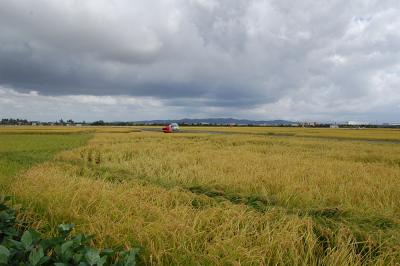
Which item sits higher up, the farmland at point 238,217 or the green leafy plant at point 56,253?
the green leafy plant at point 56,253

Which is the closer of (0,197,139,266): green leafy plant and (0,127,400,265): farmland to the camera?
(0,197,139,266): green leafy plant

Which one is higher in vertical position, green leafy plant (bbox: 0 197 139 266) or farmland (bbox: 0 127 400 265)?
green leafy plant (bbox: 0 197 139 266)

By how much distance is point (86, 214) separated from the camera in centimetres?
→ 501

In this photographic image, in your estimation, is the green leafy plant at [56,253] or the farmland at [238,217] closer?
the green leafy plant at [56,253]

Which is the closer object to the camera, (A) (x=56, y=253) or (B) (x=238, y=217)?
(A) (x=56, y=253)

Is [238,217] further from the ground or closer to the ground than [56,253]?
closer to the ground

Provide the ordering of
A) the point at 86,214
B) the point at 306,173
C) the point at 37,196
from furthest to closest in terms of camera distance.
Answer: the point at 306,173, the point at 37,196, the point at 86,214

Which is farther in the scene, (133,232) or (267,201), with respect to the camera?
(267,201)

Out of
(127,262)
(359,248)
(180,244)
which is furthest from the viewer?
(359,248)

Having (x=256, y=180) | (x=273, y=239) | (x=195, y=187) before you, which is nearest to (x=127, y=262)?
(x=273, y=239)

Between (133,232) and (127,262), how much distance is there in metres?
1.60

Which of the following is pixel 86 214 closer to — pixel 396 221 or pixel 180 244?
pixel 180 244

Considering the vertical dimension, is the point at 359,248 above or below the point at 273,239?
below

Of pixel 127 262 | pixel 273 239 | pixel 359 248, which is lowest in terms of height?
pixel 359 248
